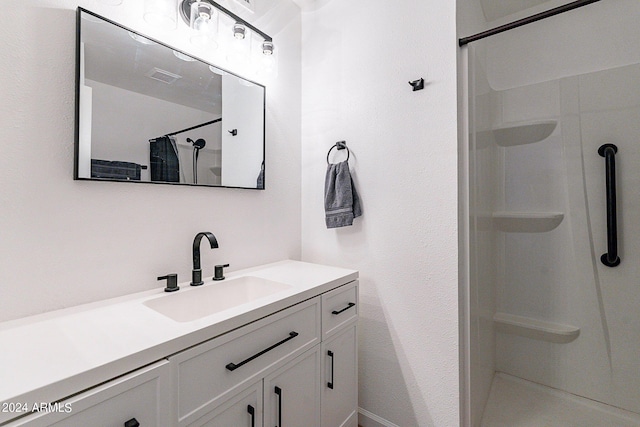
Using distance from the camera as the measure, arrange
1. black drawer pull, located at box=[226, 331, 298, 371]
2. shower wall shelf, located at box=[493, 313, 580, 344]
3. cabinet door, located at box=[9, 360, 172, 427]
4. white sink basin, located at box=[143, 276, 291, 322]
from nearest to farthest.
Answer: cabinet door, located at box=[9, 360, 172, 427] → black drawer pull, located at box=[226, 331, 298, 371] → white sink basin, located at box=[143, 276, 291, 322] → shower wall shelf, located at box=[493, 313, 580, 344]

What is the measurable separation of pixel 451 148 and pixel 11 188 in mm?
1610

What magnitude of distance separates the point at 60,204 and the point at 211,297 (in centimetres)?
63

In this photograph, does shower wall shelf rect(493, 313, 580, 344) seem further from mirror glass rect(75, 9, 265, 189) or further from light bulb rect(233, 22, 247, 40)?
light bulb rect(233, 22, 247, 40)

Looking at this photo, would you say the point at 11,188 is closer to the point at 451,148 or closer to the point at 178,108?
the point at 178,108

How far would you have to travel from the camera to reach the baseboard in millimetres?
1567

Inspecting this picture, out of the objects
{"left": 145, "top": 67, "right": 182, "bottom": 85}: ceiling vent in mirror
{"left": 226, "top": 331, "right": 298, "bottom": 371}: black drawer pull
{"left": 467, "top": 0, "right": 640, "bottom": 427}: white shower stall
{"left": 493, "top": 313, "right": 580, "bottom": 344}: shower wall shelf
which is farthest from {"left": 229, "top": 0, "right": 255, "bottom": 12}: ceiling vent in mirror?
{"left": 493, "top": 313, "right": 580, "bottom": 344}: shower wall shelf

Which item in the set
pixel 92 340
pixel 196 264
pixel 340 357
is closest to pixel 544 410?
pixel 340 357

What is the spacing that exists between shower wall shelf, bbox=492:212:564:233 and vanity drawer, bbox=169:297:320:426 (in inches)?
63.3

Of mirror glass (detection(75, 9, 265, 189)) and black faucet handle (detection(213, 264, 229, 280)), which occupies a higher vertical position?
mirror glass (detection(75, 9, 265, 189))

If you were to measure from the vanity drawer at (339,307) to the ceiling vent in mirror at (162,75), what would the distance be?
1127 millimetres

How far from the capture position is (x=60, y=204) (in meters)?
0.99

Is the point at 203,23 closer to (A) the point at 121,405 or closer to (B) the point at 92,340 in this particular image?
(B) the point at 92,340

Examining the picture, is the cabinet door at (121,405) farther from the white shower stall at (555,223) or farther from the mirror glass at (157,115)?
the white shower stall at (555,223)

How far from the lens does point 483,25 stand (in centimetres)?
193
